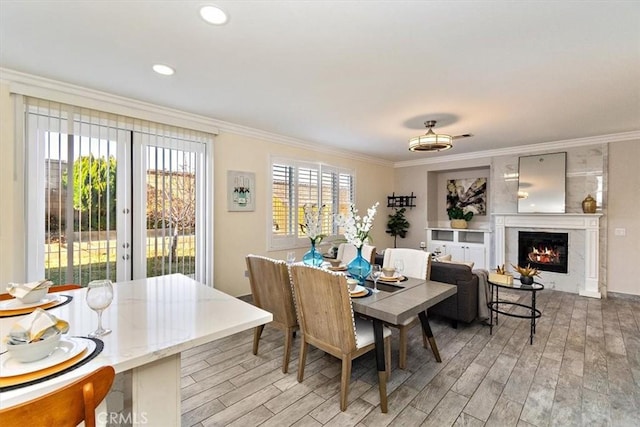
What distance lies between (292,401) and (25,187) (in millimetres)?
3149

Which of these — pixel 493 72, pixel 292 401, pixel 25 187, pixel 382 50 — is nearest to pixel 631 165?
pixel 493 72

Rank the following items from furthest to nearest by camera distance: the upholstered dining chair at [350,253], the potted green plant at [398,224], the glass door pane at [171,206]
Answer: the potted green plant at [398,224], the glass door pane at [171,206], the upholstered dining chair at [350,253]

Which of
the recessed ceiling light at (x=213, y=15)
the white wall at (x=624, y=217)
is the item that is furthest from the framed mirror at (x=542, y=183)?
the recessed ceiling light at (x=213, y=15)

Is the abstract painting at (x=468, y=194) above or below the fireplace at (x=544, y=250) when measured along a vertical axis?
above

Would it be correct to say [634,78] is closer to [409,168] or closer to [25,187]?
[409,168]

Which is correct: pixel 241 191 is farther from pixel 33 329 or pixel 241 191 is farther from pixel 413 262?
pixel 33 329

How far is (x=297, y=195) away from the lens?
5.21 meters

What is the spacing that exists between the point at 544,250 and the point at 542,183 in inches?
49.1

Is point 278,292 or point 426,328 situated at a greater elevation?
point 278,292

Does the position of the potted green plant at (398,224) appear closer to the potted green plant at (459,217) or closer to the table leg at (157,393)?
the potted green plant at (459,217)

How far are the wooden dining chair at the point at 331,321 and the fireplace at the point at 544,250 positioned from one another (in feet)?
15.4

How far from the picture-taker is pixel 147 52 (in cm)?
234

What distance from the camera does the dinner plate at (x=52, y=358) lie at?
0.91 metres

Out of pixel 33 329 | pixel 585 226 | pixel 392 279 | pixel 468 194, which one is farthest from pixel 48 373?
pixel 468 194
